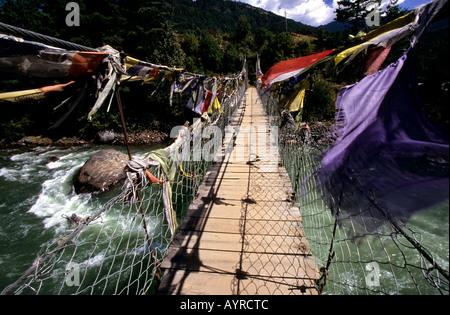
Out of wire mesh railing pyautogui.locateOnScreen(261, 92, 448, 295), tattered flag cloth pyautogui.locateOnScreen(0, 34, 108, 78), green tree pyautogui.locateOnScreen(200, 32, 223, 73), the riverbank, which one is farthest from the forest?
tattered flag cloth pyautogui.locateOnScreen(0, 34, 108, 78)

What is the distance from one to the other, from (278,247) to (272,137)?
3.75m

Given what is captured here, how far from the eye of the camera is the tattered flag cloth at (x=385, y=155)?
0.80 m

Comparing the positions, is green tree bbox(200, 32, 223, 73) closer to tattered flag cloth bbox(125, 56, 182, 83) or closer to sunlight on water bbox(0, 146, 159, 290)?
sunlight on water bbox(0, 146, 159, 290)

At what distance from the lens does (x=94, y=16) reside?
677 inches

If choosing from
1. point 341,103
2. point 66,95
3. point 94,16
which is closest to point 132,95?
point 94,16

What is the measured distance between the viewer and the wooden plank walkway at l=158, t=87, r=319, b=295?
1.80 meters

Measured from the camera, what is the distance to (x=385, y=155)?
35.9 inches

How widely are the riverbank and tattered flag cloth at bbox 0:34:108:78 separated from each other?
12627 mm

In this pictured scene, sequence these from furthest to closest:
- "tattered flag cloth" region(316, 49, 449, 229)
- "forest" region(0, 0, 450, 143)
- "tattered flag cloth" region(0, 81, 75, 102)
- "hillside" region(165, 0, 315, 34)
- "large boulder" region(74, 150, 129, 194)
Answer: "hillside" region(165, 0, 315, 34)
"forest" region(0, 0, 450, 143)
"large boulder" region(74, 150, 129, 194)
"tattered flag cloth" region(0, 81, 75, 102)
"tattered flag cloth" region(316, 49, 449, 229)

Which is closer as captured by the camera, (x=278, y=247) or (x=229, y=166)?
(x=278, y=247)

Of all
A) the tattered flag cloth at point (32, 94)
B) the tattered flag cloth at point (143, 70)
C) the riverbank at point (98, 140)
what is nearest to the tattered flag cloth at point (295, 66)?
the tattered flag cloth at point (143, 70)

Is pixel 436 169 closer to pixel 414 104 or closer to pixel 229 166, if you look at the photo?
pixel 414 104

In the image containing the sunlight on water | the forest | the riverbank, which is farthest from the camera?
the forest
